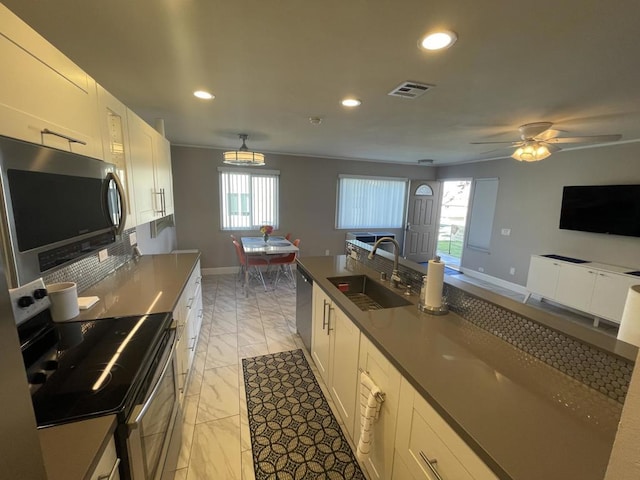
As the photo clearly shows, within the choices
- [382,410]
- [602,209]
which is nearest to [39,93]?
[382,410]

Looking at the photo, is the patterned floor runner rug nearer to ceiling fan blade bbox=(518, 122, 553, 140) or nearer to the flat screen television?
ceiling fan blade bbox=(518, 122, 553, 140)

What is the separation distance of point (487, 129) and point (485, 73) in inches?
64.1

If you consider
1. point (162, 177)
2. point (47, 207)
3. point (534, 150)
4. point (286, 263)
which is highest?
point (534, 150)

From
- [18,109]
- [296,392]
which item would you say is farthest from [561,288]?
Result: [18,109]

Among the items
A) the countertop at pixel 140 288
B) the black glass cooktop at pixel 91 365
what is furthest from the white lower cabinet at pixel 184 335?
the black glass cooktop at pixel 91 365

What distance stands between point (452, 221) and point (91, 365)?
315 inches

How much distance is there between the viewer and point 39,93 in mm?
970

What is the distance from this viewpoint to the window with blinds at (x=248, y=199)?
511cm

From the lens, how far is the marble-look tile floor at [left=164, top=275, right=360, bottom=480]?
1.58m

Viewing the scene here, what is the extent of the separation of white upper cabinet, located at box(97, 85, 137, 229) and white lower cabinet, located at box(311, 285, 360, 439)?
4.83 ft

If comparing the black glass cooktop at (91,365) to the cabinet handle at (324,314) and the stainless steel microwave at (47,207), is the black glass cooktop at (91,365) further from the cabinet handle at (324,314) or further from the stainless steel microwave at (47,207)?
the cabinet handle at (324,314)

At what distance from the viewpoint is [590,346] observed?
3.20 ft

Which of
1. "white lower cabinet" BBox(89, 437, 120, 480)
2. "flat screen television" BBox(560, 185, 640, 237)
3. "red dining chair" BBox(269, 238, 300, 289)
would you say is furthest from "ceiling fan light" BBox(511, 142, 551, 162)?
"white lower cabinet" BBox(89, 437, 120, 480)

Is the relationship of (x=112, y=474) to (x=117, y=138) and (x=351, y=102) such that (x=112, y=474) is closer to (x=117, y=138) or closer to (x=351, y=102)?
(x=117, y=138)
